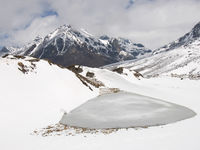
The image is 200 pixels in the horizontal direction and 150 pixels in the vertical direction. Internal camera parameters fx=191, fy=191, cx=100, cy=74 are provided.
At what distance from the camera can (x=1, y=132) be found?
1984cm

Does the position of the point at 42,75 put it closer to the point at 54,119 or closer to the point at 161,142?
the point at 54,119

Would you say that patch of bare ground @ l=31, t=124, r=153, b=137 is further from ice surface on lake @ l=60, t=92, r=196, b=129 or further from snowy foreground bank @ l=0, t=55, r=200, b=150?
ice surface on lake @ l=60, t=92, r=196, b=129

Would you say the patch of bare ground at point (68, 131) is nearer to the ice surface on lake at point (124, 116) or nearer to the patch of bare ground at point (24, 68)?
the ice surface on lake at point (124, 116)

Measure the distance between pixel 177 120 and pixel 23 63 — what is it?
28636 millimetres

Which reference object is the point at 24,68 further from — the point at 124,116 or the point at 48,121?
the point at 124,116

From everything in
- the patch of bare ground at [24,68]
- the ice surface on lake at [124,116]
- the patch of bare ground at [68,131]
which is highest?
the patch of bare ground at [24,68]

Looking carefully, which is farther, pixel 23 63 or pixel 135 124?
pixel 23 63

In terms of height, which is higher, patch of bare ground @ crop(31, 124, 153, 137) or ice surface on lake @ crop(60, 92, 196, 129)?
ice surface on lake @ crop(60, 92, 196, 129)

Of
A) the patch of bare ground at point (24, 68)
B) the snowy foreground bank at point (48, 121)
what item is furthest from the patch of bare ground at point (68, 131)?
the patch of bare ground at point (24, 68)

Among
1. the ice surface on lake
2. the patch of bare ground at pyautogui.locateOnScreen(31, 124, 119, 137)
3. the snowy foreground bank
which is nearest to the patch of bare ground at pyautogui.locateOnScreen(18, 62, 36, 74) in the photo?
the snowy foreground bank

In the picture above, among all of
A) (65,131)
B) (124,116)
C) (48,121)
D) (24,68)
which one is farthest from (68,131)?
(24,68)

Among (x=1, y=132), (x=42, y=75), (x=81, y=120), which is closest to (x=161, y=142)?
(x=81, y=120)

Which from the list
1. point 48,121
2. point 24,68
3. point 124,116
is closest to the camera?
point 48,121

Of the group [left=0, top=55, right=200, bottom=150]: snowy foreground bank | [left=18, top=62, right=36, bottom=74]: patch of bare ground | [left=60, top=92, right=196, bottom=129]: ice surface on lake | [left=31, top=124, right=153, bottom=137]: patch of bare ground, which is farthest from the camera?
[left=18, top=62, right=36, bottom=74]: patch of bare ground
